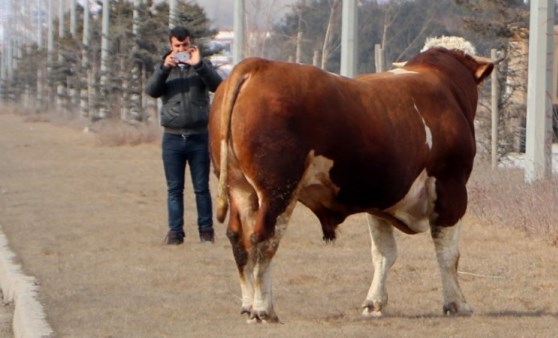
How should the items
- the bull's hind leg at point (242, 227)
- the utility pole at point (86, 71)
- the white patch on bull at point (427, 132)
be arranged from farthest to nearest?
the utility pole at point (86, 71)
the white patch on bull at point (427, 132)
the bull's hind leg at point (242, 227)

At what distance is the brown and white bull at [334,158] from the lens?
8.51 metres

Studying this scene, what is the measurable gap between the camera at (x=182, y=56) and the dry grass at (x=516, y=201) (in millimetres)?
3851

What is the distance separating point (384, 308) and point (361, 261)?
9.32ft

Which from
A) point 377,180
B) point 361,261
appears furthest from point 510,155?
point 377,180

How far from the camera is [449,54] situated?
1018 cm

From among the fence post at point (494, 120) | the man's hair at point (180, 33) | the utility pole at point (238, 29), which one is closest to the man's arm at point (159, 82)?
the man's hair at point (180, 33)

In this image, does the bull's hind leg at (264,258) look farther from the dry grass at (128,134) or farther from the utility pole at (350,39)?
the dry grass at (128,134)

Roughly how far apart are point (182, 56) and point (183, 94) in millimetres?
437

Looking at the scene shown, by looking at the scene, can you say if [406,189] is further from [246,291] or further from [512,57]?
[512,57]

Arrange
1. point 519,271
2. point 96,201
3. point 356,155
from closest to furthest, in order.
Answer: point 356,155, point 519,271, point 96,201

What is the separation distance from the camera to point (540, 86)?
51.3ft

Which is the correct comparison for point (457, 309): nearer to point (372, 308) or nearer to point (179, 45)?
point (372, 308)

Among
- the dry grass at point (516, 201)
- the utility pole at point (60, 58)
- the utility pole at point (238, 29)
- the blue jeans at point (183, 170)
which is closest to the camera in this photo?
the blue jeans at point (183, 170)

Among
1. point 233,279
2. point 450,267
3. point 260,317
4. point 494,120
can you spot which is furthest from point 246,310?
→ point 494,120
